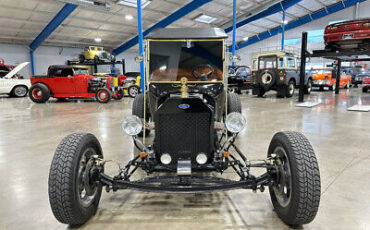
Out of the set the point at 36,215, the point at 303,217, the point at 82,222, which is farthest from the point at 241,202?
the point at 36,215

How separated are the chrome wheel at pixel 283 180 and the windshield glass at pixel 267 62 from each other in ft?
34.4

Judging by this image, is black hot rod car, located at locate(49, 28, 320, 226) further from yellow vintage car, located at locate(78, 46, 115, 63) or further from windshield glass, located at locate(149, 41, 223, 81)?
yellow vintage car, located at locate(78, 46, 115, 63)

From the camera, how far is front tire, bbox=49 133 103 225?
1.74m

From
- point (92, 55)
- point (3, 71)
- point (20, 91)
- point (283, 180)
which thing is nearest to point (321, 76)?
point (283, 180)

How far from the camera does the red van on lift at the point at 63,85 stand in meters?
10.4

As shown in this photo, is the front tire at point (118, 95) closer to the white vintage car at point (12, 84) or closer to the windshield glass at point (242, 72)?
the white vintage car at point (12, 84)

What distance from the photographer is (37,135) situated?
4.80 m

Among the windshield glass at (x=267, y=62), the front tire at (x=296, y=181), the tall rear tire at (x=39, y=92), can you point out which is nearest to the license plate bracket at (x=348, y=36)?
A: the windshield glass at (x=267, y=62)

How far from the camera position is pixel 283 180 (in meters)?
1.92

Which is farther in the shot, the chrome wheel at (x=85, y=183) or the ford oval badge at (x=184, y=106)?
the ford oval badge at (x=184, y=106)

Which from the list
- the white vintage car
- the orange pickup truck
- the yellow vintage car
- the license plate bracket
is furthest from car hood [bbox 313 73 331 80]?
the white vintage car

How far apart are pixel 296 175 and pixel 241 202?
74cm

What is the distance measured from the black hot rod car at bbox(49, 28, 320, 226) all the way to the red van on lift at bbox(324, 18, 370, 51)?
636cm

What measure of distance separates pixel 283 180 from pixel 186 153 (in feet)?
3.00
